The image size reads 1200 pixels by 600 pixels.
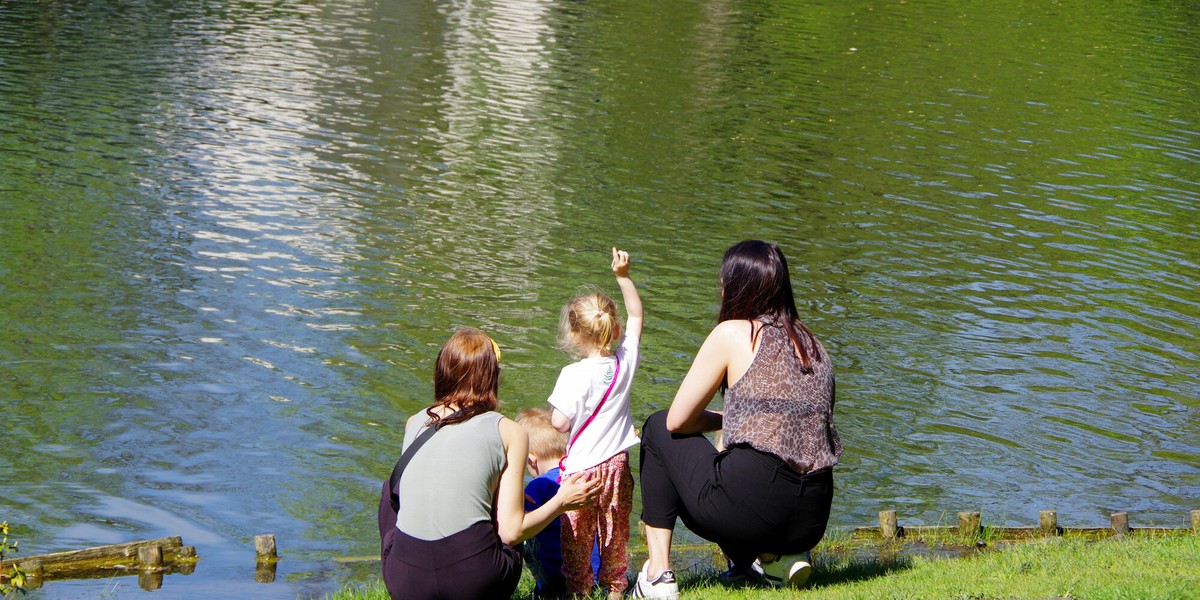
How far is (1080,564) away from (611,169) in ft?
42.3

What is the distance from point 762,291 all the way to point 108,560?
3854 mm

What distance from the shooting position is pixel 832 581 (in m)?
6.01

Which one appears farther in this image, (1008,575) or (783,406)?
(1008,575)

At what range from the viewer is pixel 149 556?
22.6 feet

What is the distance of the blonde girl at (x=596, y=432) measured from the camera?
5.77m

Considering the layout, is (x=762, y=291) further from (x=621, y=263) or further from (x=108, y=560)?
(x=108, y=560)

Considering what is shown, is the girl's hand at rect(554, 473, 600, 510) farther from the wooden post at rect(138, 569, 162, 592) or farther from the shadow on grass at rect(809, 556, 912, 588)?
the wooden post at rect(138, 569, 162, 592)

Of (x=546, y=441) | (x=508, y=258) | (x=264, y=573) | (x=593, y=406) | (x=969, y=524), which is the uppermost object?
(x=593, y=406)

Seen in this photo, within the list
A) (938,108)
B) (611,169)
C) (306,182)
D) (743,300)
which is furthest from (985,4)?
(743,300)

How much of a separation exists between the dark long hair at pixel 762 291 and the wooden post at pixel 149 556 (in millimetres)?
3450

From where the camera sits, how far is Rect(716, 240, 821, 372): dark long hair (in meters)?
5.57

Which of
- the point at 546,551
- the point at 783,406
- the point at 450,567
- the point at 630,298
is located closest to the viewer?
the point at 450,567

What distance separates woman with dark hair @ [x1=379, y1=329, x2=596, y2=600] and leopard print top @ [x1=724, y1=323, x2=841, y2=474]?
768 mm

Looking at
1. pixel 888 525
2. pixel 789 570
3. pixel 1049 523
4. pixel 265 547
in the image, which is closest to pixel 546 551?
pixel 789 570
